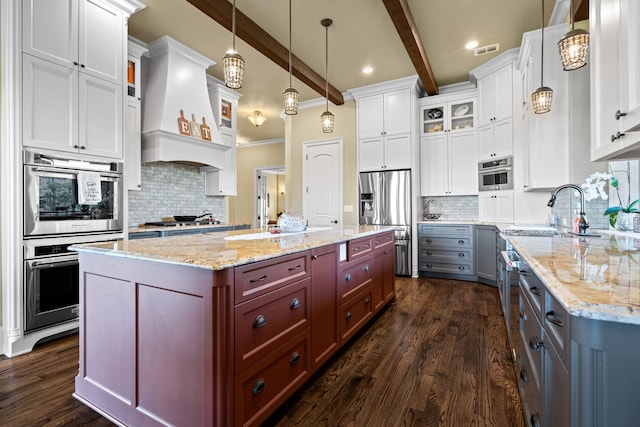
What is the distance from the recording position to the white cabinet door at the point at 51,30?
2.34m

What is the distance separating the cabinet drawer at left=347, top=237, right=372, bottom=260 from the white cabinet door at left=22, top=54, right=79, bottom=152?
2437mm

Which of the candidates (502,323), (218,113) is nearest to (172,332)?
(502,323)

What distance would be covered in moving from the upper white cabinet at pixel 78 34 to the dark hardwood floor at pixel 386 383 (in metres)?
2.32

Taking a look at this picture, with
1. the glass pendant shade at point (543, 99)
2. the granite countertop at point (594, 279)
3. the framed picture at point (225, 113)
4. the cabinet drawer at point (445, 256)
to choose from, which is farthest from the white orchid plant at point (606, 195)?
the framed picture at point (225, 113)

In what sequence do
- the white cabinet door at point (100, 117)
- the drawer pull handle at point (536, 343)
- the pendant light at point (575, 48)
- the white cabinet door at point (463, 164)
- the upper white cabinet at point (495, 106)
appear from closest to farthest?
1. the drawer pull handle at point (536, 343)
2. the pendant light at point (575, 48)
3. the white cabinet door at point (100, 117)
4. the upper white cabinet at point (495, 106)
5. the white cabinet door at point (463, 164)

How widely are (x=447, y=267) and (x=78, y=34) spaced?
4983 mm

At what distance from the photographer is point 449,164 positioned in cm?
484

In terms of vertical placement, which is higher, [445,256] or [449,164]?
[449,164]

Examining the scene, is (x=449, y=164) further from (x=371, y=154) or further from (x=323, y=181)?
(x=323, y=181)

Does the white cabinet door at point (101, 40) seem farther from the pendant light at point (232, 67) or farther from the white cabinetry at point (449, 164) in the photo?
the white cabinetry at point (449, 164)

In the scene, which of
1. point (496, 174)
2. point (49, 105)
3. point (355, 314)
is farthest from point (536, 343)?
point (496, 174)

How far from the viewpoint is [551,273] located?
0.93m

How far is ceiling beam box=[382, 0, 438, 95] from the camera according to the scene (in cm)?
287

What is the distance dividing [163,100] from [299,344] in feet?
10.9
